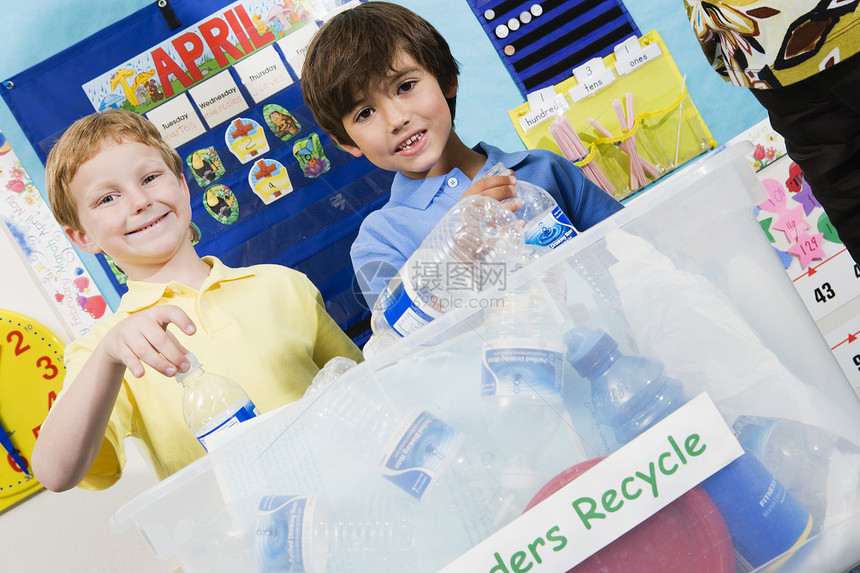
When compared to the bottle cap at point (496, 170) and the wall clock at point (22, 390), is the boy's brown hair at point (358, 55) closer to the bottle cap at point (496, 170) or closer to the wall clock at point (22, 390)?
the bottle cap at point (496, 170)

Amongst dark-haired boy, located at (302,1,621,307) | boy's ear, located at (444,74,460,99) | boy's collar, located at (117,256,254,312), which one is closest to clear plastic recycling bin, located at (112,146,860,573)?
dark-haired boy, located at (302,1,621,307)

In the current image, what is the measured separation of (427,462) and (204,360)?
0.69m

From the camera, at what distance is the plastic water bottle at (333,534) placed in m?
0.68

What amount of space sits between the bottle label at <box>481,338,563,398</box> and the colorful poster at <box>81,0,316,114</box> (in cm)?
139

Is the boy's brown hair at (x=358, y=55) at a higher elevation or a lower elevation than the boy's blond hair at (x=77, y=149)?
lower

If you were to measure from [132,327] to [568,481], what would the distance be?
62cm

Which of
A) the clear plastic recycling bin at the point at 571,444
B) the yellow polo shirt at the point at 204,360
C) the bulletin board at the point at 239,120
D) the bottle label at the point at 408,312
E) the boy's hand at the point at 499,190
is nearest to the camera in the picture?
the clear plastic recycling bin at the point at 571,444

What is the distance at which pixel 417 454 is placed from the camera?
70 centimetres

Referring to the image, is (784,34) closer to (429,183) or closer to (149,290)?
(429,183)

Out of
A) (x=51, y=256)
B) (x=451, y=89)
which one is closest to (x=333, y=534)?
(x=451, y=89)

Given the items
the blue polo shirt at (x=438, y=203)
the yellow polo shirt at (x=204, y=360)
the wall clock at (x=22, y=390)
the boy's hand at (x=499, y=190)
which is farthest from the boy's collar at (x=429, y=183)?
the wall clock at (x=22, y=390)

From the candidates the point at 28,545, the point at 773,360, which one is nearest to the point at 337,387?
the point at 773,360

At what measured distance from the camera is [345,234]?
1.81 m

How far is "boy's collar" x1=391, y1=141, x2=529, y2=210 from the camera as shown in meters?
1.34
